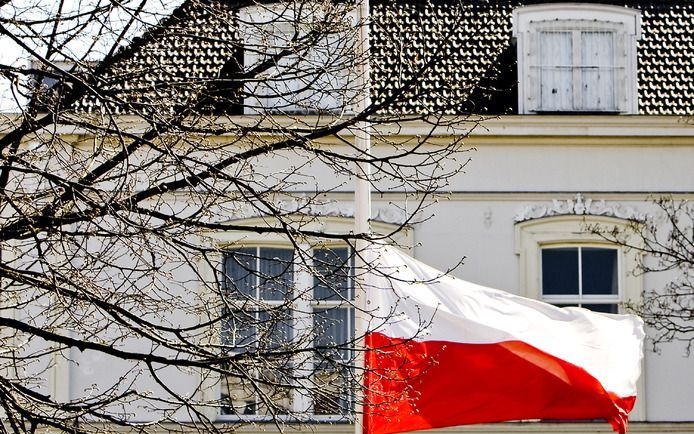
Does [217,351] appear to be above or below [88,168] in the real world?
below

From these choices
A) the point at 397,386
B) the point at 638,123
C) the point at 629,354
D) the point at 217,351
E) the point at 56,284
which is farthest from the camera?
the point at 638,123

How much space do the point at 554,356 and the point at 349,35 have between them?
431 cm

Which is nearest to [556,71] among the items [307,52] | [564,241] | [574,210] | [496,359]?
[574,210]

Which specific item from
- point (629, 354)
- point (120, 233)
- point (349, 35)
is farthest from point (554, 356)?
point (120, 233)

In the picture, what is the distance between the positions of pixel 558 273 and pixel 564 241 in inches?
16.0

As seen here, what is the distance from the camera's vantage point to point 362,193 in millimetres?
13648

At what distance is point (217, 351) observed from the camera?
35.7ft

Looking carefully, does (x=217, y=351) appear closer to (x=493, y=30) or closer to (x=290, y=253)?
(x=290, y=253)

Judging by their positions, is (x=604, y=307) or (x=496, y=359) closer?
(x=496, y=359)

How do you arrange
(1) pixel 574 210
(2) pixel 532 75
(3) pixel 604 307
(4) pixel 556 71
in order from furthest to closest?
(4) pixel 556 71 < (2) pixel 532 75 < (3) pixel 604 307 < (1) pixel 574 210

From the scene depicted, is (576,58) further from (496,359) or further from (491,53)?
(496,359)

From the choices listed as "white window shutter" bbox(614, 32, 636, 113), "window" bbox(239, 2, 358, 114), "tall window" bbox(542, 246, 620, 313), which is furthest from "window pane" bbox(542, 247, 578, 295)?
"window" bbox(239, 2, 358, 114)

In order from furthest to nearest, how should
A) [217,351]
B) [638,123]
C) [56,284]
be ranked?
1. [638,123]
2. [217,351]
3. [56,284]

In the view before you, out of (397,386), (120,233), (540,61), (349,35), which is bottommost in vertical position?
(397,386)
